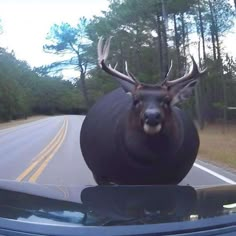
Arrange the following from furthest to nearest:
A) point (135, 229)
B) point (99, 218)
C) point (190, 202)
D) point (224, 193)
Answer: point (224, 193) → point (190, 202) → point (99, 218) → point (135, 229)

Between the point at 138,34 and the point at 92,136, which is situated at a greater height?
the point at 138,34

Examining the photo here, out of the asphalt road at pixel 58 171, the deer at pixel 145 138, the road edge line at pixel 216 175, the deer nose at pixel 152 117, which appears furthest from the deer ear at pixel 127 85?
the road edge line at pixel 216 175

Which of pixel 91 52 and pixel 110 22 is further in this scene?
pixel 91 52

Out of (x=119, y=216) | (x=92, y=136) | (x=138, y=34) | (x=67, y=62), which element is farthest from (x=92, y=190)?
(x=67, y=62)

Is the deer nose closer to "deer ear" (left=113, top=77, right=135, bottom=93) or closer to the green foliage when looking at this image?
"deer ear" (left=113, top=77, right=135, bottom=93)

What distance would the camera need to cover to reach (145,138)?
730cm

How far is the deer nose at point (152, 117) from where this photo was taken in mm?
7082

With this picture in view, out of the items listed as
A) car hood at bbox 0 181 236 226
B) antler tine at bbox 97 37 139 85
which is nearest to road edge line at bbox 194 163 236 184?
antler tine at bbox 97 37 139 85

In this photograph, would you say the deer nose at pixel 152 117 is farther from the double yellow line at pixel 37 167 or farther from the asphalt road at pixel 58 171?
the double yellow line at pixel 37 167

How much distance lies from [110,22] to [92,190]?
184ft

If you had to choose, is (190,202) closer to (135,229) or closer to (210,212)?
(210,212)

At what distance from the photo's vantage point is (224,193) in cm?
349

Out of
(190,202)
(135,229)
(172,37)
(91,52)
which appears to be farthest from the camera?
(91,52)

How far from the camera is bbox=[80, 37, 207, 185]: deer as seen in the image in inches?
287
